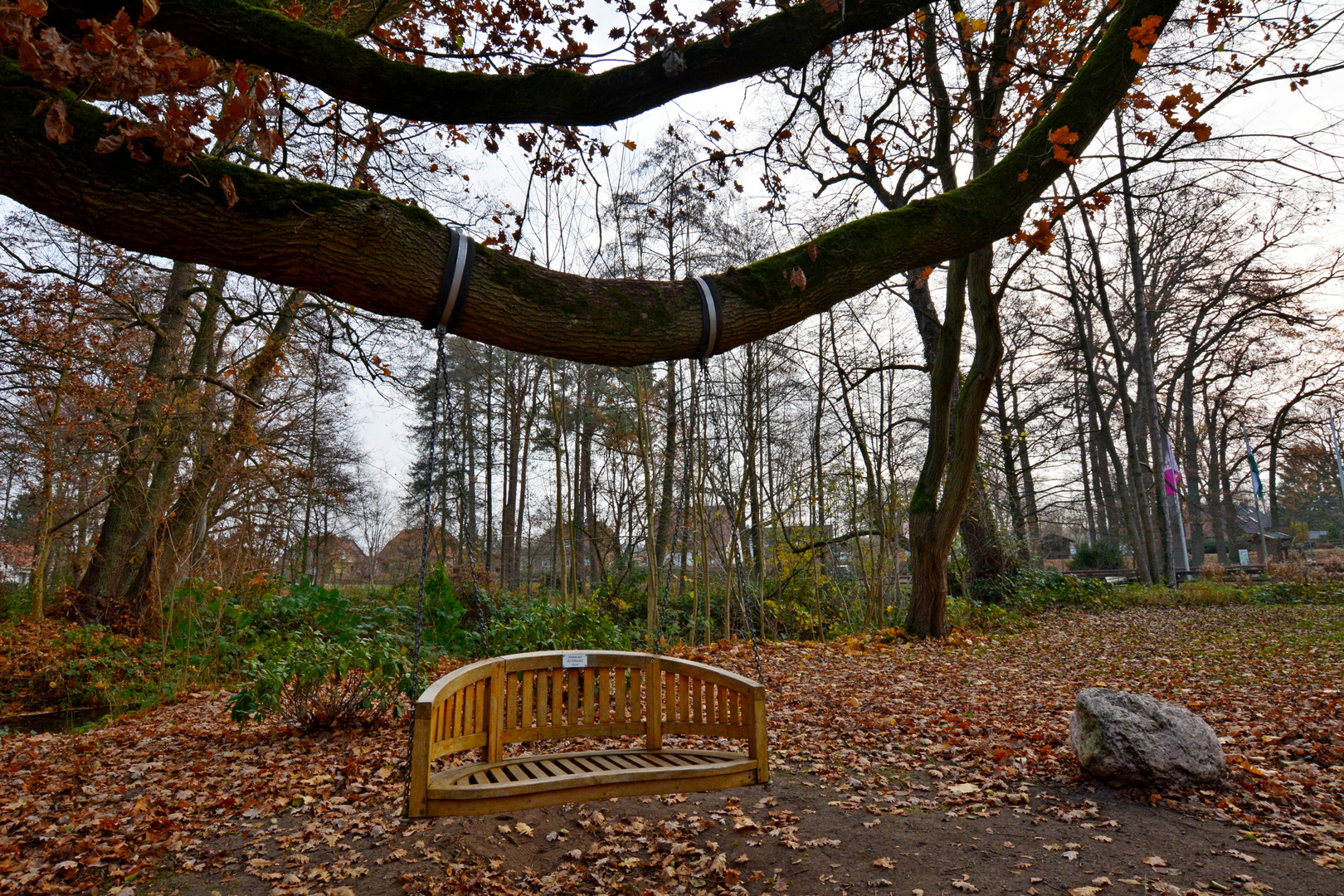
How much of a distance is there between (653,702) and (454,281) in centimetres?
225

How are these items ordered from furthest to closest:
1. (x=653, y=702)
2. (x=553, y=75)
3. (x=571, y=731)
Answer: (x=653, y=702), (x=571, y=731), (x=553, y=75)

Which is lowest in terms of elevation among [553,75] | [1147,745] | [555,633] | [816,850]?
[816,850]

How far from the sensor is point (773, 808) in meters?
3.70

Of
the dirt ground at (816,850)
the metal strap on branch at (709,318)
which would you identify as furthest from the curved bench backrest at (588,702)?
the metal strap on branch at (709,318)

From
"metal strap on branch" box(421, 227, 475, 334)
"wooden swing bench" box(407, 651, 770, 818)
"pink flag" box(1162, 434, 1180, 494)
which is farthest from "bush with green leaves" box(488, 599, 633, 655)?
"pink flag" box(1162, 434, 1180, 494)

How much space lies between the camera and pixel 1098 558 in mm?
17859

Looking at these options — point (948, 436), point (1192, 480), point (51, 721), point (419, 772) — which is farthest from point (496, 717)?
point (1192, 480)

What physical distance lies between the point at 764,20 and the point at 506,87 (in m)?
0.98

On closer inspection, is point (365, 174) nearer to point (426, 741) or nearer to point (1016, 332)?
point (426, 741)

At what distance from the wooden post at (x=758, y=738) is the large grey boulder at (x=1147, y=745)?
72.7 inches

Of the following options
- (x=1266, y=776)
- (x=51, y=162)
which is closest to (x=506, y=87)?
(x=51, y=162)

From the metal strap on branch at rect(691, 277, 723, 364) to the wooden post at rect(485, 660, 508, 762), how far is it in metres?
1.68

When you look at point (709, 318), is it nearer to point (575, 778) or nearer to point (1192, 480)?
point (575, 778)

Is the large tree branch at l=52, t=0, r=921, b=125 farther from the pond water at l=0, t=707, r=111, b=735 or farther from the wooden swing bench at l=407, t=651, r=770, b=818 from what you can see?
the pond water at l=0, t=707, r=111, b=735
